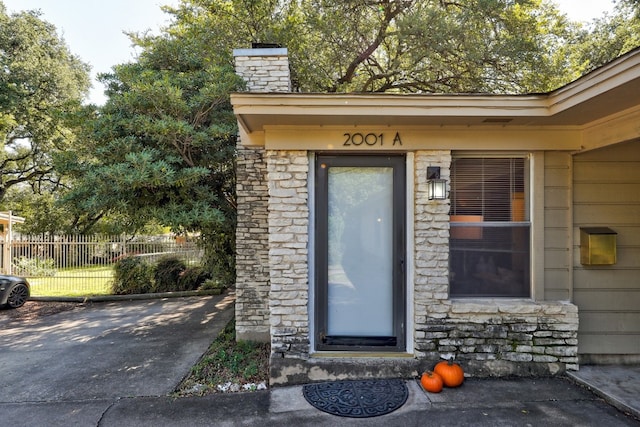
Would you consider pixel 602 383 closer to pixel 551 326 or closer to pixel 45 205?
pixel 551 326

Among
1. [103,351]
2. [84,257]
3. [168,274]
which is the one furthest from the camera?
[84,257]

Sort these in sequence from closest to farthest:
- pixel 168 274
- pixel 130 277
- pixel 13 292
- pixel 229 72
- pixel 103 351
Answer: pixel 103 351 → pixel 229 72 → pixel 13 292 → pixel 130 277 → pixel 168 274

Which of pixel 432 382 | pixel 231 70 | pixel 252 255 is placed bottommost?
pixel 432 382

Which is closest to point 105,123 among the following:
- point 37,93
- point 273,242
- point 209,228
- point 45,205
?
point 209,228

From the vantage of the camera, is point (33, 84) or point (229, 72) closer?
point (229, 72)

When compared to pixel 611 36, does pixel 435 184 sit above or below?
below

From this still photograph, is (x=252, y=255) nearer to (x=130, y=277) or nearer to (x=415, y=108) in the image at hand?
(x=415, y=108)

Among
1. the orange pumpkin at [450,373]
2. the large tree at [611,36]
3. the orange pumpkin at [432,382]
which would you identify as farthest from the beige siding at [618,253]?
the large tree at [611,36]

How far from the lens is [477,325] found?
3.46m

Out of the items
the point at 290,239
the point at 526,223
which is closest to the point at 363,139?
the point at 290,239

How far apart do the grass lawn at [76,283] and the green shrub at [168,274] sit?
1.19m

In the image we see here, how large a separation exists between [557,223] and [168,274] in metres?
8.35

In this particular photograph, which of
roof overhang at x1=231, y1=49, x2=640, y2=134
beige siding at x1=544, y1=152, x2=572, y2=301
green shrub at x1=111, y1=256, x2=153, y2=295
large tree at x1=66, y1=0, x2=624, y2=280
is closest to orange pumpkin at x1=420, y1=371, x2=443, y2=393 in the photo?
beige siding at x1=544, y1=152, x2=572, y2=301

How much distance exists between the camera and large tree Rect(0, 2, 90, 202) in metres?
12.8
